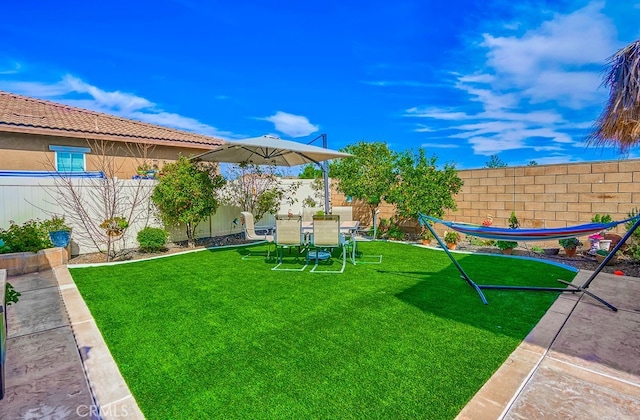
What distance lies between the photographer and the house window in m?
10.7

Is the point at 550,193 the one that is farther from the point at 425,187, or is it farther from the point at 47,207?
the point at 47,207

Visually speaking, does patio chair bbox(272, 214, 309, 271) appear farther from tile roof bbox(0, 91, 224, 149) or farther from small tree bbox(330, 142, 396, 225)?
tile roof bbox(0, 91, 224, 149)

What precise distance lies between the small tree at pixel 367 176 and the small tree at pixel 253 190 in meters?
2.51

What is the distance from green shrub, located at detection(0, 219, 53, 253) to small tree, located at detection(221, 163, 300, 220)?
16.4 feet

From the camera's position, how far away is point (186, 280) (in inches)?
237

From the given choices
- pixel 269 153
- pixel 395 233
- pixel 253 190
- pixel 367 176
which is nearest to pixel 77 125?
pixel 253 190

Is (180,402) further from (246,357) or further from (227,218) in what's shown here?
(227,218)

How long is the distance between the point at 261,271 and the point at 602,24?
1053 cm

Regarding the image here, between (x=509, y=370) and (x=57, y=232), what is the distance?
341 inches

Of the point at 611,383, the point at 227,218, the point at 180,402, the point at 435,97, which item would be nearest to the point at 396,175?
the point at 227,218

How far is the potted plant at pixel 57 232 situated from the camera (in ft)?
23.7

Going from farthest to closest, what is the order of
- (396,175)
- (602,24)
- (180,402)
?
(396,175), (602,24), (180,402)

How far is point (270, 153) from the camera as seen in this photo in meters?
8.83

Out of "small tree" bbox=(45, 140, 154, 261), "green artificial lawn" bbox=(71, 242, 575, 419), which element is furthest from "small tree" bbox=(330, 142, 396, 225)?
"small tree" bbox=(45, 140, 154, 261)
